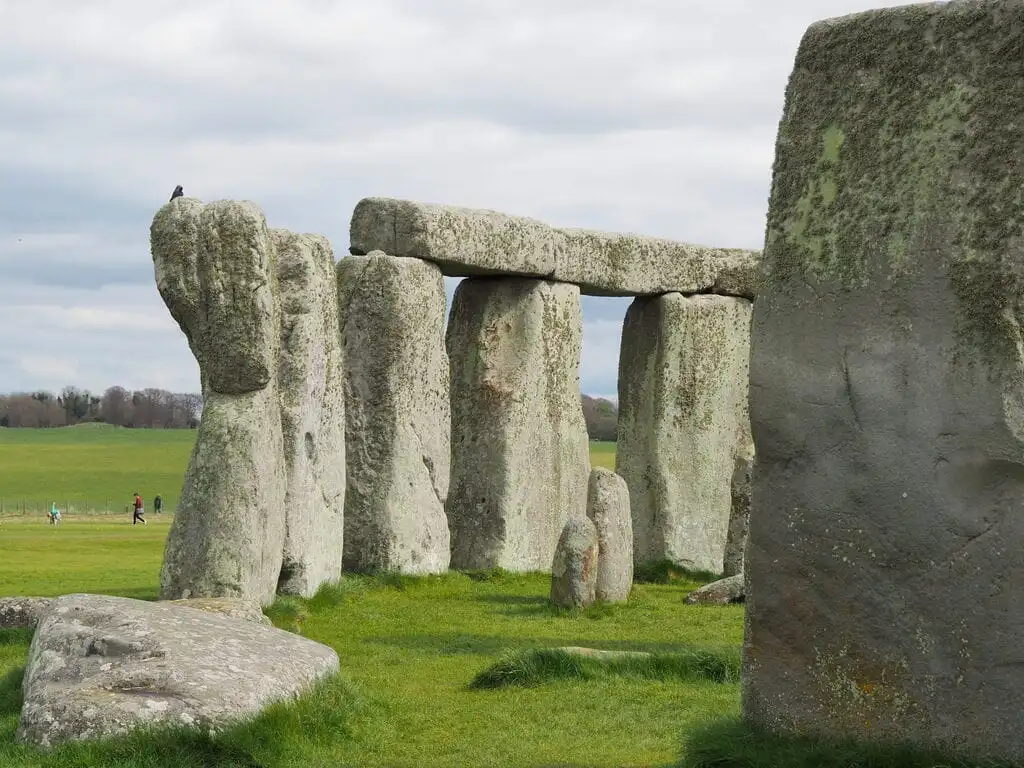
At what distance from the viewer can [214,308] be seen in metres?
13.1

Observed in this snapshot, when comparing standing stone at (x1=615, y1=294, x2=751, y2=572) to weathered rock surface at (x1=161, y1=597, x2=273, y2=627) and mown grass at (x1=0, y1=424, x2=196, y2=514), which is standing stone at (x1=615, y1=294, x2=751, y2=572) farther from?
mown grass at (x1=0, y1=424, x2=196, y2=514)

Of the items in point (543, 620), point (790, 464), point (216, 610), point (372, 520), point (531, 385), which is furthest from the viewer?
point (531, 385)

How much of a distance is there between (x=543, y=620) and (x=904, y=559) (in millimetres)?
7971

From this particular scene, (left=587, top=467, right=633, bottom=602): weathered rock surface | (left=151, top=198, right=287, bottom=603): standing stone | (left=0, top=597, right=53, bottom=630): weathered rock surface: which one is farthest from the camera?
(left=587, top=467, right=633, bottom=602): weathered rock surface

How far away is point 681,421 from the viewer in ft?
72.7

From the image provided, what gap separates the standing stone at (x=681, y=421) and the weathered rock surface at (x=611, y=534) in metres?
6.00

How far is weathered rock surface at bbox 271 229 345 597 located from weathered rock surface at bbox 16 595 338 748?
583cm

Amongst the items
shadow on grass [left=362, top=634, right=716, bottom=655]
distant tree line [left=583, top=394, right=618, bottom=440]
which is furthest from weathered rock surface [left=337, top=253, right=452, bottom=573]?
distant tree line [left=583, top=394, right=618, bottom=440]

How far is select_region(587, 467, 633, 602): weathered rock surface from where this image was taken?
15.1 meters

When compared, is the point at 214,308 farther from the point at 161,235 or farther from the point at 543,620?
the point at 543,620

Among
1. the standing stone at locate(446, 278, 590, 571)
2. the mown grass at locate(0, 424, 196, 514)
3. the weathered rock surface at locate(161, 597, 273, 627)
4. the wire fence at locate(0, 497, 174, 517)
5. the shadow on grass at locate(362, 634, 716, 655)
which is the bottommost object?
the wire fence at locate(0, 497, 174, 517)

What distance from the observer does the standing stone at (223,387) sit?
12859 millimetres

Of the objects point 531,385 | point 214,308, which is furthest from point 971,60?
point 531,385

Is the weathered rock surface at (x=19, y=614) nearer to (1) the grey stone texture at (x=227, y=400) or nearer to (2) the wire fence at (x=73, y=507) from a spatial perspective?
(1) the grey stone texture at (x=227, y=400)
